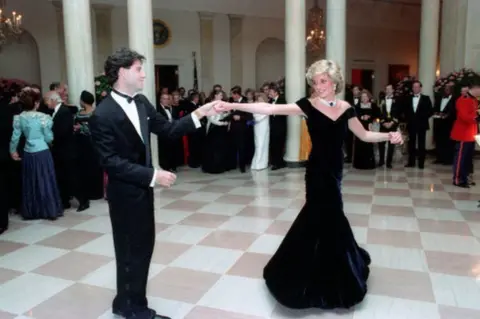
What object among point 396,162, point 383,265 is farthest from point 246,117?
point 383,265

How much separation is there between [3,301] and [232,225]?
2.51 metres

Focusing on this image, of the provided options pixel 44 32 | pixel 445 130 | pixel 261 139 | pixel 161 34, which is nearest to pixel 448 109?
pixel 445 130

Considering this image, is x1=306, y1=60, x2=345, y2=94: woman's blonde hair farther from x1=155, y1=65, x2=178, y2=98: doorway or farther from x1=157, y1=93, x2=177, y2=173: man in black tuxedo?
x1=155, y1=65, x2=178, y2=98: doorway

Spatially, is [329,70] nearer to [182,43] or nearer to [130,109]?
[130,109]

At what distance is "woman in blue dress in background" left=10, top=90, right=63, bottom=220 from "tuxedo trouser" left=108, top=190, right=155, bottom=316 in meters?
3.22

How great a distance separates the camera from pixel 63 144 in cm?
591

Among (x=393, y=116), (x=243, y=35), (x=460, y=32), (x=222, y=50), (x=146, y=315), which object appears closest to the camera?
(x=146, y=315)

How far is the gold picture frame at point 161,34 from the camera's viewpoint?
13562 mm

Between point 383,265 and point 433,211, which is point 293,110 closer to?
point 383,265

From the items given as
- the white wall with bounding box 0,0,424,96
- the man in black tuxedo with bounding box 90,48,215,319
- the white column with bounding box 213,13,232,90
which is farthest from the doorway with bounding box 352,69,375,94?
the man in black tuxedo with bounding box 90,48,215,319

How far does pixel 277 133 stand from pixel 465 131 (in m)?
3.42

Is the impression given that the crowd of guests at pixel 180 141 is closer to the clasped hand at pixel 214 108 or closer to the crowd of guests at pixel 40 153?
the crowd of guests at pixel 40 153

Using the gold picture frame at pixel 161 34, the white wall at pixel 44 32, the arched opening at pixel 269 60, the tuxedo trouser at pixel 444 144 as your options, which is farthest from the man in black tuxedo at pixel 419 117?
the white wall at pixel 44 32

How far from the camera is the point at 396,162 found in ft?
31.4
